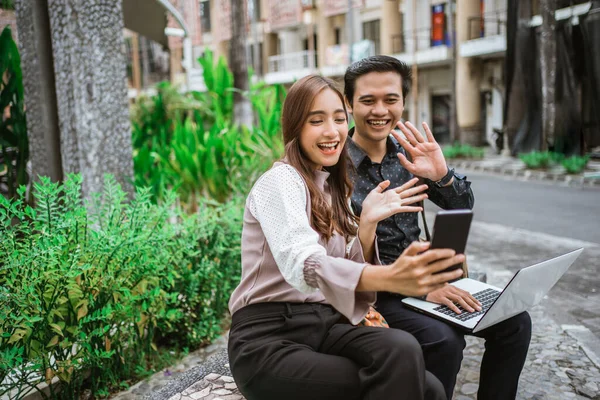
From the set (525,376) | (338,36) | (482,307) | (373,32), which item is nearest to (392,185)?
(482,307)

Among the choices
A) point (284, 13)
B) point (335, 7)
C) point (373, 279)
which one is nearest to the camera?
point (373, 279)

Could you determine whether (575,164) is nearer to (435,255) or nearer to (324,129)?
(324,129)

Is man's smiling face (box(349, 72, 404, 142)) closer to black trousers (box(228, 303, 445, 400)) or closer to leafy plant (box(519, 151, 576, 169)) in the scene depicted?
black trousers (box(228, 303, 445, 400))

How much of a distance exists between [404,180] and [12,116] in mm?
3257

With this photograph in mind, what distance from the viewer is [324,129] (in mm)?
1755

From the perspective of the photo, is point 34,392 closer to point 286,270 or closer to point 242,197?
point 286,270

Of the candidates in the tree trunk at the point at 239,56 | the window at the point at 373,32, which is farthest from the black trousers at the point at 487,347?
the window at the point at 373,32

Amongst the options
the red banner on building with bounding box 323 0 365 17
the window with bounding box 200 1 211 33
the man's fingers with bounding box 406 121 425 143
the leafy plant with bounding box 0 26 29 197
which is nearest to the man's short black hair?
the man's fingers with bounding box 406 121 425 143

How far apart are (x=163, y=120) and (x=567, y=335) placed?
595cm

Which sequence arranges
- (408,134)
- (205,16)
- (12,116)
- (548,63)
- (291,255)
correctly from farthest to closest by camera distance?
(205,16), (548,63), (12,116), (408,134), (291,255)

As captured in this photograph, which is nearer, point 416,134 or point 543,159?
point 416,134

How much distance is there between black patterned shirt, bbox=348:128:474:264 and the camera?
234 cm

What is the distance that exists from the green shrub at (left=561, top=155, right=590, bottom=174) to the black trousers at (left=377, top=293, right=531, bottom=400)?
450 inches

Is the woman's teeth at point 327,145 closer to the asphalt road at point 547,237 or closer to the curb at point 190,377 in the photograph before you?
the curb at point 190,377
